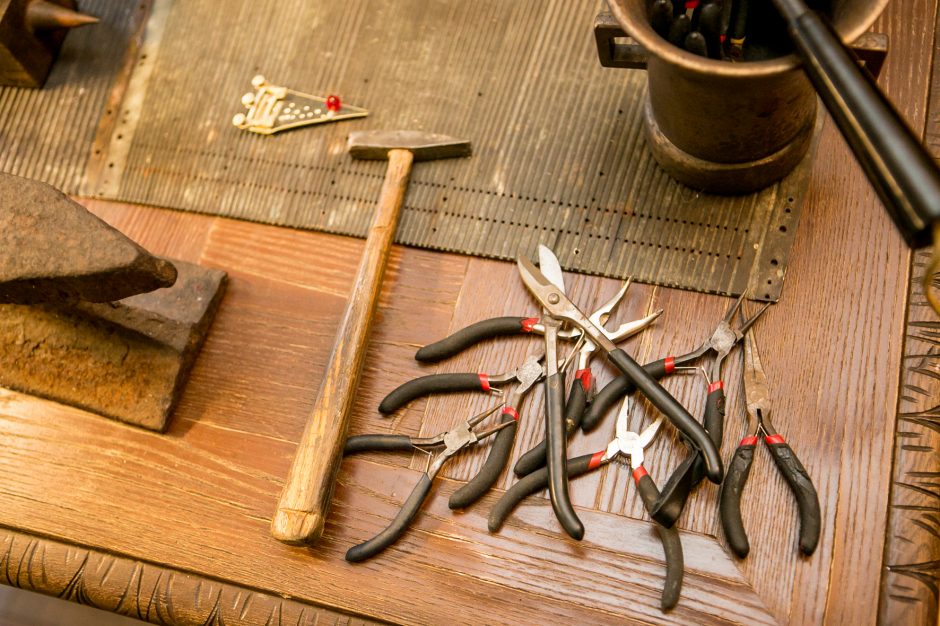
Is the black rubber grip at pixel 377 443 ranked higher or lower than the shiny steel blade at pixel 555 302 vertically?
lower

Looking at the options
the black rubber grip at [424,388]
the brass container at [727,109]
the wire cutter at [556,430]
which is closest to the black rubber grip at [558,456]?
the wire cutter at [556,430]

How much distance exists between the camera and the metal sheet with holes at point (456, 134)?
3.59 ft

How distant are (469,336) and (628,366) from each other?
223 mm

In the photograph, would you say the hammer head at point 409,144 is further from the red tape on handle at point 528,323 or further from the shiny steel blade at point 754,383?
the shiny steel blade at point 754,383

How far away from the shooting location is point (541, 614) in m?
0.95

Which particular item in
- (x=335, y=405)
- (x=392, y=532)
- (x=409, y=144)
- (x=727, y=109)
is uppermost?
(x=727, y=109)

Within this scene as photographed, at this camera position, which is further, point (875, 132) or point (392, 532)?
point (392, 532)

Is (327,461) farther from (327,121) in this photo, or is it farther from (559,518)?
(327,121)

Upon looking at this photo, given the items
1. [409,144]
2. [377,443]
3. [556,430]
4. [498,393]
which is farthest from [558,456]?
[409,144]

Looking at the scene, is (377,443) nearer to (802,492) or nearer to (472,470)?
(472,470)

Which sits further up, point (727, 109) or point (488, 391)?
point (727, 109)

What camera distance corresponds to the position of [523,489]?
98 centimetres

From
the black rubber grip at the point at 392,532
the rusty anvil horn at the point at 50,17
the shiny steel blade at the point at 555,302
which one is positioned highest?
the rusty anvil horn at the point at 50,17

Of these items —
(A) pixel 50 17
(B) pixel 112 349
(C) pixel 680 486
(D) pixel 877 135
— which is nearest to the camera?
(D) pixel 877 135
